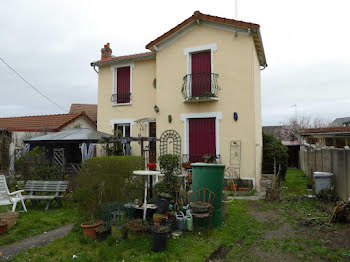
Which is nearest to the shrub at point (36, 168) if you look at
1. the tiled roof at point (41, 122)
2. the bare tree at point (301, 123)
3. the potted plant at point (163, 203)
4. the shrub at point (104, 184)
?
the shrub at point (104, 184)

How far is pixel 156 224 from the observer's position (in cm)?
468

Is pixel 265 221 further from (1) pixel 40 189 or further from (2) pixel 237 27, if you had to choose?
(2) pixel 237 27

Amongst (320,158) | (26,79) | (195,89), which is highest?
(26,79)

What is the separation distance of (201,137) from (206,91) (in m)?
1.84

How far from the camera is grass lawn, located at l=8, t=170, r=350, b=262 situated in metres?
3.86

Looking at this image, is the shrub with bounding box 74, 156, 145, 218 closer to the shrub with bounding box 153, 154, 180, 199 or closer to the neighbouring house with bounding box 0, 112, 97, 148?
the shrub with bounding box 153, 154, 180, 199

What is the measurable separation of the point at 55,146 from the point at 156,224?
399 inches

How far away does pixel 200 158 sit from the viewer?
10031 millimetres

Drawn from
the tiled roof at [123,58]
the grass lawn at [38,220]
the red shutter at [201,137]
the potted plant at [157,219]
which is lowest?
the grass lawn at [38,220]

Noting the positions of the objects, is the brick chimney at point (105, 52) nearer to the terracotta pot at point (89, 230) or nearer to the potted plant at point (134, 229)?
the terracotta pot at point (89, 230)

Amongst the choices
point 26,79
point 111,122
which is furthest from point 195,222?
point 26,79

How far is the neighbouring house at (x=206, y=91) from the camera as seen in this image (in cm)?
941

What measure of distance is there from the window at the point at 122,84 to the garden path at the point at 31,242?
7.74m

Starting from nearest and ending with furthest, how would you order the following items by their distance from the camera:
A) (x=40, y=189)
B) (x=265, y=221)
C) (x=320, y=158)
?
(x=265, y=221)
(x=40, y=189)
(x=320, y=158)
